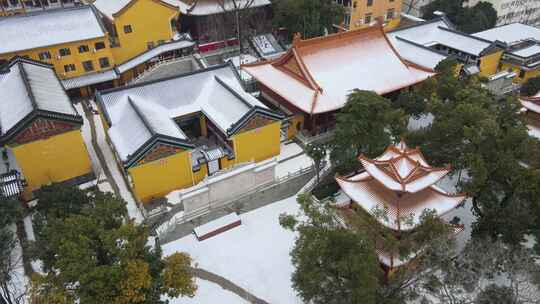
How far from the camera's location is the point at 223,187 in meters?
25.8

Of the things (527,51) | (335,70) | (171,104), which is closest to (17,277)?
(171,104)

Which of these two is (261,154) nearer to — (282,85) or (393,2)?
(282,85)

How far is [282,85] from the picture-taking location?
3234 centimetres

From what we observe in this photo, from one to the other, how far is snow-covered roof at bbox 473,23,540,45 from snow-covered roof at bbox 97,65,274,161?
2920cm

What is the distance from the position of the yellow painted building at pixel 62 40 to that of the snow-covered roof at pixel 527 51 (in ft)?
129

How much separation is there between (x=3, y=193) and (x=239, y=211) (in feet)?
45.2

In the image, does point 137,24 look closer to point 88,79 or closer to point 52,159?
point 88,79

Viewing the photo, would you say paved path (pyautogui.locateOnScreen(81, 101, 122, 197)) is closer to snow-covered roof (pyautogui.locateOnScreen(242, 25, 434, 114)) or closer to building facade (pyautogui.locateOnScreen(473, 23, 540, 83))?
snow-covered roof (pyautogui.locateOnScreen(242, 25, 434, 114))

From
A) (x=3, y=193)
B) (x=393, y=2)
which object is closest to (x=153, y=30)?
(x=3, y=193)

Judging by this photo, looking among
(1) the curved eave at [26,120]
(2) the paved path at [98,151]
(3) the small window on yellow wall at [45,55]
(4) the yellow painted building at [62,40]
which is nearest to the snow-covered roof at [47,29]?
(4) the yellow painted building at [62,40]

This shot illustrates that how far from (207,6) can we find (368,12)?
18786 mm

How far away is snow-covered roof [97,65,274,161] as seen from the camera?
87.6 ft

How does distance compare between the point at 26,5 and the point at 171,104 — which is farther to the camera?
the point at 26,5

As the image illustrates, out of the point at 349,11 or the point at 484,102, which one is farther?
the point at 349,11
